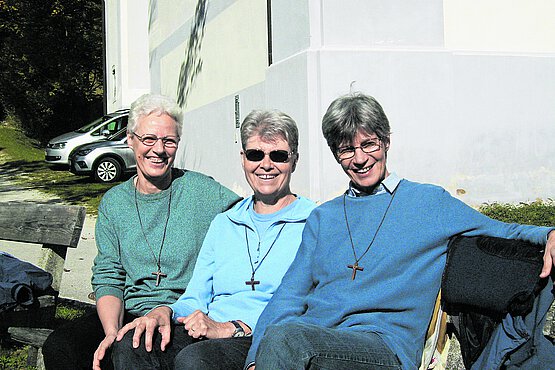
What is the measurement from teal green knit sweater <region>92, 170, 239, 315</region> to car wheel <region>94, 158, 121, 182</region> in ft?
48.1

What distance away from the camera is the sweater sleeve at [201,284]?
12.0 ft

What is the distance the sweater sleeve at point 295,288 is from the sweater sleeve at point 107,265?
2.86ft

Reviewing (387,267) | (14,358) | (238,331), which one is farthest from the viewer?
(14,358)

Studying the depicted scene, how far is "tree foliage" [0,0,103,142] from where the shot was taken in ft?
108

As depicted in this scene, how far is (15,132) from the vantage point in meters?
32.5

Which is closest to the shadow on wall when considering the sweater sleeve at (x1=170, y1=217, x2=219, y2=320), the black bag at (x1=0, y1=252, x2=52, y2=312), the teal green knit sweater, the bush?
the bush

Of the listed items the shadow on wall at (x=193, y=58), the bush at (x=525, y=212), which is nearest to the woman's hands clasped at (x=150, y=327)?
the bush at (x=525, y=212)

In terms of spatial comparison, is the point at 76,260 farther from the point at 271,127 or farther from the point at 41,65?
the point at 41,65

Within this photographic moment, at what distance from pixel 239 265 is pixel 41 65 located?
31.7 m

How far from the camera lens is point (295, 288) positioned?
11.2 feet

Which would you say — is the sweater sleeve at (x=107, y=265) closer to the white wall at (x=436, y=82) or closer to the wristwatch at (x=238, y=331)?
the wristwatch at (x=238, y=331)

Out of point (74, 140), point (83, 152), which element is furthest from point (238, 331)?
point (74, 140)

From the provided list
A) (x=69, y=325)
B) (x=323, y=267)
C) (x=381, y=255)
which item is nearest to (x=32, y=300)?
(x=69, y=325)

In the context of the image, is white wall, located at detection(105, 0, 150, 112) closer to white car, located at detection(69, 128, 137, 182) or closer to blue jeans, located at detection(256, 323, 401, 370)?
white car, located at detection(69, 128, 137, 182)
